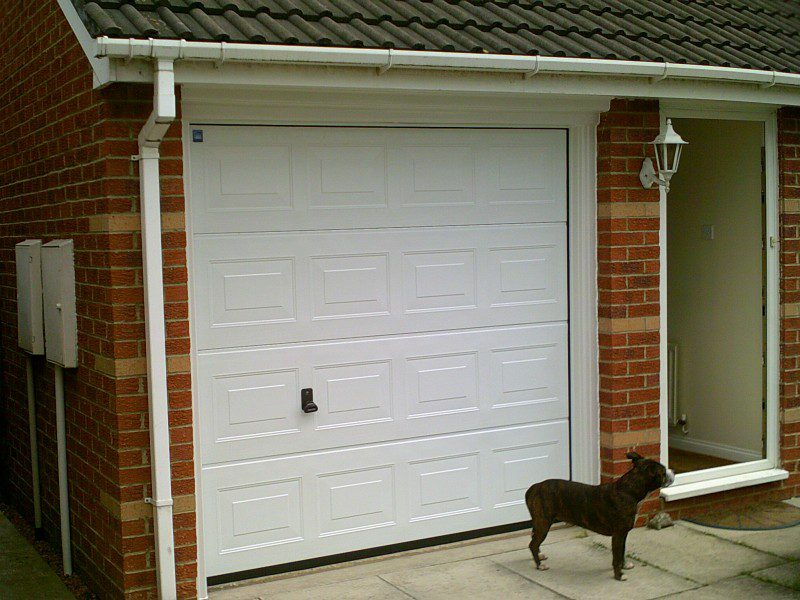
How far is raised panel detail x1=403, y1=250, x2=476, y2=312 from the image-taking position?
19.6 feet

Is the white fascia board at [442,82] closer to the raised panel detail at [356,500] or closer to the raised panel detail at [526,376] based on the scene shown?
the raised panel detail at [526,376]

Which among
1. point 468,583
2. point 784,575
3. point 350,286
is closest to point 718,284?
point 784,575

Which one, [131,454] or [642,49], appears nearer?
[131,454]

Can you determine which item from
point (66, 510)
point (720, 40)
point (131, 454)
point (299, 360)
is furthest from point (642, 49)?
point (66, 510)

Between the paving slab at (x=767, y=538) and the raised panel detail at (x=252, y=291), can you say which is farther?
the paving slab at (x=767, y=538)

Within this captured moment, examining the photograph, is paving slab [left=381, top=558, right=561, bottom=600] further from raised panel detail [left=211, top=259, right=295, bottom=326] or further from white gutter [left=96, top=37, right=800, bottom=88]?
white gutter [left=96, top=37, right=800, bottom=88]

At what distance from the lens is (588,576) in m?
5.64

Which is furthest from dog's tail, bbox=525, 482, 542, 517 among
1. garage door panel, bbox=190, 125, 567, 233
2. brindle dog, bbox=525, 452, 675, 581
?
garage door panel, bbox=190, 125, 567, 233

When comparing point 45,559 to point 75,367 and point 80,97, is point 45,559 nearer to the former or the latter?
point 75,367

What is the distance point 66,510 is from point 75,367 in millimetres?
968

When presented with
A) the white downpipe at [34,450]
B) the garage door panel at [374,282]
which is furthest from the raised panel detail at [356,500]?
the white downpipe at [34,450]

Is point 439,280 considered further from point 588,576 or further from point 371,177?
point 588,576

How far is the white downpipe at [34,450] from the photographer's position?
22.3ft

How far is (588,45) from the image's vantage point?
5.71 m
